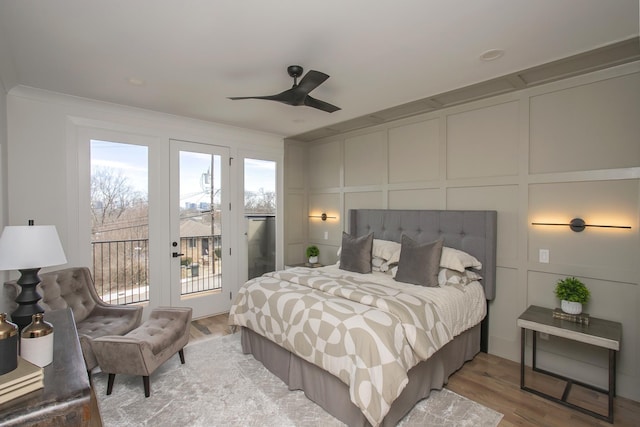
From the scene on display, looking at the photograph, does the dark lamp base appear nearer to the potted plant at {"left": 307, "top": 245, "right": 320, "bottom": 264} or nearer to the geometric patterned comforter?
the geometric patterned comforter

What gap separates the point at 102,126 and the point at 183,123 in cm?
87

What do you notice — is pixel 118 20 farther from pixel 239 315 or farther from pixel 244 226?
pixel 244 226

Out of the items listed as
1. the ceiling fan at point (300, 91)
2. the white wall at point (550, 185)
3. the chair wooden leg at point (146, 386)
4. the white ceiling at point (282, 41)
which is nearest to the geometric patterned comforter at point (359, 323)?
the white wall at point (550, 185)

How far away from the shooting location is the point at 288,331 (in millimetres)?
2490

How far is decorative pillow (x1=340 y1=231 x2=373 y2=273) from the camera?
3.46 m

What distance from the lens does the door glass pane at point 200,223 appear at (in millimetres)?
4027

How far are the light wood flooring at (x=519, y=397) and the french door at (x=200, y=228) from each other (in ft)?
10.2

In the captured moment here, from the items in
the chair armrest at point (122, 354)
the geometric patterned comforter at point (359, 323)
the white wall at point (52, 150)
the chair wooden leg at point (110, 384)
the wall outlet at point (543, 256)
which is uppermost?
the white wall at point (52, 150)

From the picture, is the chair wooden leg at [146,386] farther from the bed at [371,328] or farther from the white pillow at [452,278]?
the white pillow at [452,278]

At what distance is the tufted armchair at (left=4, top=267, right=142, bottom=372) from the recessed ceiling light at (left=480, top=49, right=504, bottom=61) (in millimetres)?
3702

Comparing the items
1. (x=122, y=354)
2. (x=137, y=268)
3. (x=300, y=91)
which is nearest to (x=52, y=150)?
(x=137, y=268)

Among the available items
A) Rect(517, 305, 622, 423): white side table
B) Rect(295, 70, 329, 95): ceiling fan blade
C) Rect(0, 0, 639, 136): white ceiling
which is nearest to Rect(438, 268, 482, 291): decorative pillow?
Rect(517, 305, 622, 423): white side table

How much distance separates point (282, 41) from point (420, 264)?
2235mm

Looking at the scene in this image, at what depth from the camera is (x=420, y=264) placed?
2971 millimetres
